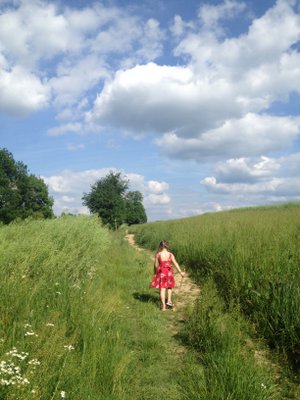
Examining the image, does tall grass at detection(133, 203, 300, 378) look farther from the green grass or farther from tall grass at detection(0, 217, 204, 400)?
tall grass at detection(0, 217, 204, 400)

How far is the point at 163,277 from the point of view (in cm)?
884

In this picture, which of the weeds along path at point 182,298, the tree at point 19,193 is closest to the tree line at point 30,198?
the tree at point 19,193

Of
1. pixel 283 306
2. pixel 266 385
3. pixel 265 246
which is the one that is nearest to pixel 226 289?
pixel 265 246

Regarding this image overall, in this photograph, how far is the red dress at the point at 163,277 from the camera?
28.7ft

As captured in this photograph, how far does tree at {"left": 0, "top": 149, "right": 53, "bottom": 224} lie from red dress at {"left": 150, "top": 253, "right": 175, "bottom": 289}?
38.9m

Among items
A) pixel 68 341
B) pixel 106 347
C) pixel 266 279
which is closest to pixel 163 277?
pixel 266 279

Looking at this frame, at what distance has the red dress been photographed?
876 centimetres

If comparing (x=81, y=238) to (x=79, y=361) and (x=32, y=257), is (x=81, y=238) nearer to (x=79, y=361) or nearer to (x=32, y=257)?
(x=32, y=257)

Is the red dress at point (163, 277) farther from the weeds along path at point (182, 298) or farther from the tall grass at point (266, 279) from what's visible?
the tall grass at point (266, 279)

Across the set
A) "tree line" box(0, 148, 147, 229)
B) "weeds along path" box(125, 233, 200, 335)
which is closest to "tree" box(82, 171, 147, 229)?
"tree line" box(0, 148, 147, 229)

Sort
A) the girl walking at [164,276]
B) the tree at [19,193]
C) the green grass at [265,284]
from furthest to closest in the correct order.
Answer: the tree at [19,193] → the girl walking at [164,276] → the green grass at [265,284]

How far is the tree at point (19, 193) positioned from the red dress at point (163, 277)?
128 feet

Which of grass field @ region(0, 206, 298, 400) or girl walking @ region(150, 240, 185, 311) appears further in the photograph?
girl walking @ region(150, 240, 185, 311)

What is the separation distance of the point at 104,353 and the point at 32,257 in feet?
8.90
